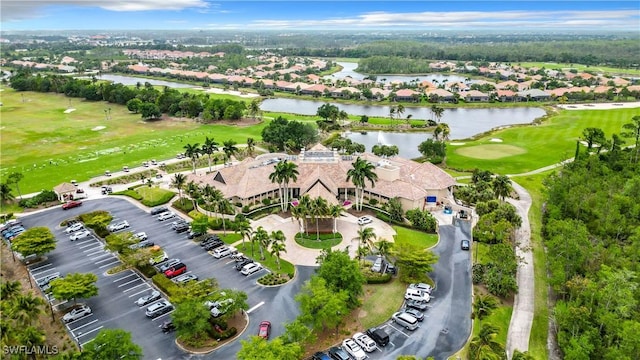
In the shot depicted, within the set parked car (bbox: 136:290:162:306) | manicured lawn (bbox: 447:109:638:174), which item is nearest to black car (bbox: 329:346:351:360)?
parked car (bbox: 136:290:162:306)

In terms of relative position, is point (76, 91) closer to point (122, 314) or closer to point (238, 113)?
point (238, 113)

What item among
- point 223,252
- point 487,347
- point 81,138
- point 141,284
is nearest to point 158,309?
point 141,284

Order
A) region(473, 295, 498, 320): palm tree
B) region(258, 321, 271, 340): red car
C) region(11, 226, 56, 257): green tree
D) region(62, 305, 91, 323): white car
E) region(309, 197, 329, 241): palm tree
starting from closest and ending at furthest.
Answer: region(258, 321, 271, 340): red car < region(473, 295, 498, 320): palm tree < region(62, 305, 91, 323): white car < region(11, 226, 56, 257): green tree < region(309, 197, 329, 241): palm tree

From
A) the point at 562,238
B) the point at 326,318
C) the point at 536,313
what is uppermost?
the point at 562,238

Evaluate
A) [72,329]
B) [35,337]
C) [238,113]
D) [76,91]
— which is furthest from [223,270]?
[76,91]

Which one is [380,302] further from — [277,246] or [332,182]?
[332,182]

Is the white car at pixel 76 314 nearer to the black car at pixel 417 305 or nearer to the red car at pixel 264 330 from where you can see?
the red car at pixel 264 330

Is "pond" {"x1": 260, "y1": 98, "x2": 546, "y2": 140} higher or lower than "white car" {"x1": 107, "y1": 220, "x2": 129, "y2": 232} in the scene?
higher

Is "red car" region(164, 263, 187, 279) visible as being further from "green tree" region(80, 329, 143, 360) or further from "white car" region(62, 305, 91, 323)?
"green tree" region(80, 329, 143, 360)
